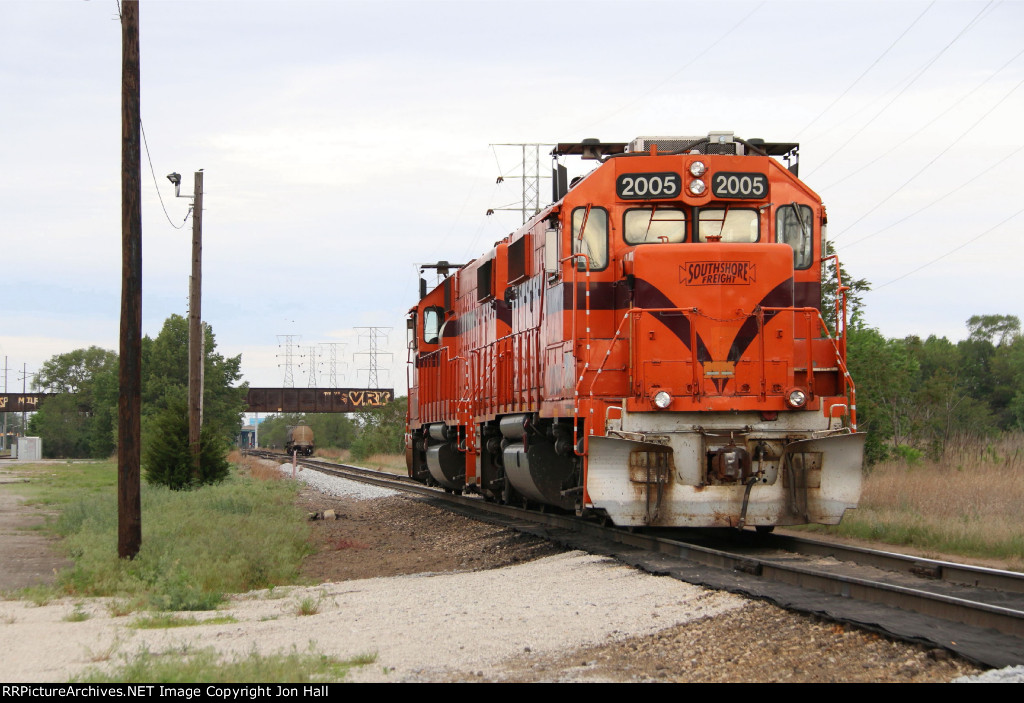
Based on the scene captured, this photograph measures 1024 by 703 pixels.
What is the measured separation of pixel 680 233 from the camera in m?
12.0

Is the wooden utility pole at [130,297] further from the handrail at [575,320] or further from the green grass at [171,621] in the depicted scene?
the handrail at [575,320]

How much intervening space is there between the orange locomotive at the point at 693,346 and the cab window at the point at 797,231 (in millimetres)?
15

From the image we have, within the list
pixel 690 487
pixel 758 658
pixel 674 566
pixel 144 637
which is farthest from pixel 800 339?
pixel 144 637

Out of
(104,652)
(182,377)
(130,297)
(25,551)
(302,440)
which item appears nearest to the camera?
(104,652)

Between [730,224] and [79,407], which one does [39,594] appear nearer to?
[730,224]

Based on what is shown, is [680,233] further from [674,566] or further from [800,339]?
[674,566]

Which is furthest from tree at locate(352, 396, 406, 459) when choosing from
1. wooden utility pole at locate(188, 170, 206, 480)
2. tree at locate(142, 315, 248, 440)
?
wooden utility pole at locate(188, 170, 206, 480)

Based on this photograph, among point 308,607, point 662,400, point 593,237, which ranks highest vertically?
point 593,237

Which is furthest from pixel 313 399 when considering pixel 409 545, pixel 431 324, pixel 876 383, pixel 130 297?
pixel 130 297

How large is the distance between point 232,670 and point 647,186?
23.9 feet

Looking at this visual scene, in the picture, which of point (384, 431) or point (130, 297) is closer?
point (130, 297)

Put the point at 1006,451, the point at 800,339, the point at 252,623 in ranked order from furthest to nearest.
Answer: the point at 1006,451 → the point at 800,339 → the point at 252,623

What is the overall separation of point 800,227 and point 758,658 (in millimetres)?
6838

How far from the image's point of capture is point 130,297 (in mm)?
12656
